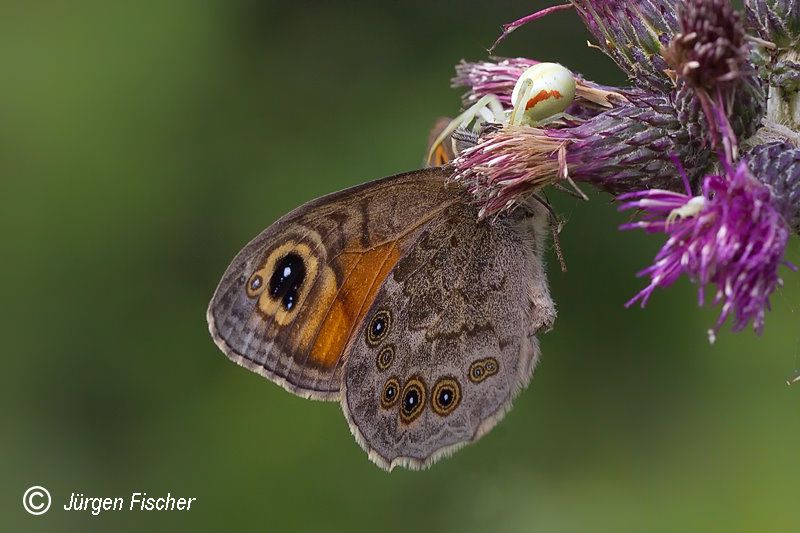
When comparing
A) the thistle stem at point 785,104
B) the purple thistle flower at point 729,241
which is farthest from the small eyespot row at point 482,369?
the thistle stem at point 785,104

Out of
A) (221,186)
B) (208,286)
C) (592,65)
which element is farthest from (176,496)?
(592,65)

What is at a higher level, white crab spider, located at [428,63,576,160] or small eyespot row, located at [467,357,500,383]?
white crab spider, located at [428,63,576,160]

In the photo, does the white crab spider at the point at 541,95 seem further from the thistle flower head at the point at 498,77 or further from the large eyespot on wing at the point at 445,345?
the large eyespot on wing at the point at 445,345

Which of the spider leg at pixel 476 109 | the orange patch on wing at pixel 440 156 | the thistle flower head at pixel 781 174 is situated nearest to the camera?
the thistle flower head at pixel 781 174

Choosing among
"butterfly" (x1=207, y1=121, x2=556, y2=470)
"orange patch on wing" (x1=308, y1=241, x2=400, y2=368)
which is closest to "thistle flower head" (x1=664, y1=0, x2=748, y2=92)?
"butterfly" (x1=207, y1=121, x2=556, y2=470)

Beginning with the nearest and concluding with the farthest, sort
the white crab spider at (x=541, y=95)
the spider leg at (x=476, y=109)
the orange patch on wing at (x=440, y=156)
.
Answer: the white crab spider at (x=541, y=95) → the spider leg at (x=476, y=109) → the orange patch on wing at (x=440, y=156)

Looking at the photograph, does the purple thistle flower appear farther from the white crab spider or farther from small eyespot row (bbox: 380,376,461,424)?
small eyespot row (bbox: 380,376,461,424)

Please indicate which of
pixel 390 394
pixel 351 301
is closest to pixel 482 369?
pixel 390 394

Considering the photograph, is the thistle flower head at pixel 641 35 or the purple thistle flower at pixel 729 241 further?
the thistle flower head at pixel 641 35

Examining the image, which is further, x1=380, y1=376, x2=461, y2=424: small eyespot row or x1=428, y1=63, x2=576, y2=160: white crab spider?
x1=380, y1=376, x2=461, y2=424: small eyespot row
